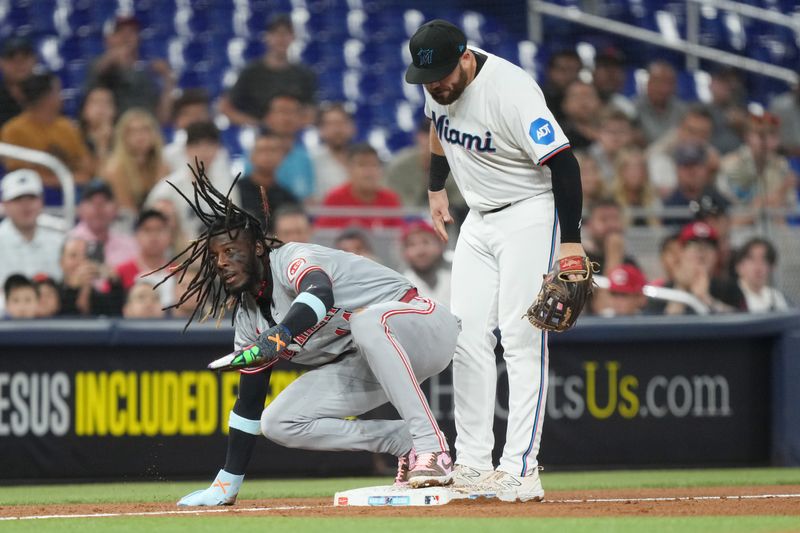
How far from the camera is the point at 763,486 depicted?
6.25 metres

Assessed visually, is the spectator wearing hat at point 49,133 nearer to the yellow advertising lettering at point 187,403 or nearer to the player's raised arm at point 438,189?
the yellow advertising lettering at point 187,403

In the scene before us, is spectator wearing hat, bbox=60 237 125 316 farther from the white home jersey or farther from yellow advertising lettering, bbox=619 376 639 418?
the white home jersey

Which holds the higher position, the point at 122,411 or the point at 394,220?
the point at 394,220

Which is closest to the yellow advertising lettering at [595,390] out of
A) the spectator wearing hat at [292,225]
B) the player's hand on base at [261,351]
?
the spectator wearing hat at [292,225]

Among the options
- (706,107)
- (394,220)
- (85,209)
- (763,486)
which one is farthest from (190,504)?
(706,107)

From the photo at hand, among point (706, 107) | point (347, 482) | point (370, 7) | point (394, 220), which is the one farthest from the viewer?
point (370, 7)

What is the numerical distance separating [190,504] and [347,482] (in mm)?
2126

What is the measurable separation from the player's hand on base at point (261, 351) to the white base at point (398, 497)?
793 millimetres

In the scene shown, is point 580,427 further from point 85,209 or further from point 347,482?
point 85,209

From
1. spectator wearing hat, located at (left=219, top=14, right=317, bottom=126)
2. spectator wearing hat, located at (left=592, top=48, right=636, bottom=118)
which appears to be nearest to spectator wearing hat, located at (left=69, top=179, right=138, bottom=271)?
spectator wearing hat, located at (left=219, top=14, right=317, bottom=126)

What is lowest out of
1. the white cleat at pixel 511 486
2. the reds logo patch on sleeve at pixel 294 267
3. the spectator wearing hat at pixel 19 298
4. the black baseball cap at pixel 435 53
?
the white cleat at pixel 511 486

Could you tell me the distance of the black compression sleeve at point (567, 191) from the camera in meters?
4.91

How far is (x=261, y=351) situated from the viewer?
14.3ft

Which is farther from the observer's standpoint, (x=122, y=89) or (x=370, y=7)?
(x=370, y=7)
